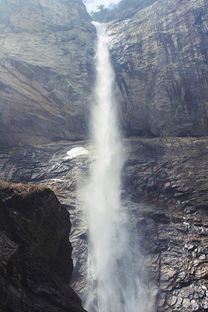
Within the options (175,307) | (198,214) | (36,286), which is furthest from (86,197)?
(36,286)

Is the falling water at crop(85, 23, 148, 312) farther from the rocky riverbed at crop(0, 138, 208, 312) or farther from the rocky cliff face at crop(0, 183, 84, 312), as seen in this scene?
the rocky cliff face at crop(0, 183, 84, 312)

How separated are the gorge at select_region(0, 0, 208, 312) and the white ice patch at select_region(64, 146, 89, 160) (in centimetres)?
16

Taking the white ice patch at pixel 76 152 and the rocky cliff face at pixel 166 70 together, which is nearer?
the white ice patch at pixel 76 152

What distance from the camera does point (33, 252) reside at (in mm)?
13633

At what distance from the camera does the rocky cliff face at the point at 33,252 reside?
11.8 m

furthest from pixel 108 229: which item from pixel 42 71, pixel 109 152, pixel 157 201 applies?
pixel 42 71

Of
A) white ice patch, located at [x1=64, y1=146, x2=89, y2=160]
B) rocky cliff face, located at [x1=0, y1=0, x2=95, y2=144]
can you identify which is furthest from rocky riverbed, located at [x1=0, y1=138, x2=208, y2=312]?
rocky cliff face, located at [x1=0, y1=0, x2=95, y2=144]

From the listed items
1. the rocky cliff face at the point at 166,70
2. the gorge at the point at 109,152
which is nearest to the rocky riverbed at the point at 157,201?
the gorge at the point at 109,152

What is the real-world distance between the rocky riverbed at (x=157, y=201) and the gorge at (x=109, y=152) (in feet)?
0.22

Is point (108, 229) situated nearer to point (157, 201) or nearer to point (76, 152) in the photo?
point (157, 201)

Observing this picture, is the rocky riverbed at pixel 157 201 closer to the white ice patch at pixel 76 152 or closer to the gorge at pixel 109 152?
the gorge at pixel 109 152

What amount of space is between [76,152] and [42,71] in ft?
35.5

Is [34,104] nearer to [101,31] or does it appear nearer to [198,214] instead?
[198,214]

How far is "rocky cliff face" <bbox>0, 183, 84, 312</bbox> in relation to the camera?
38.7ft
